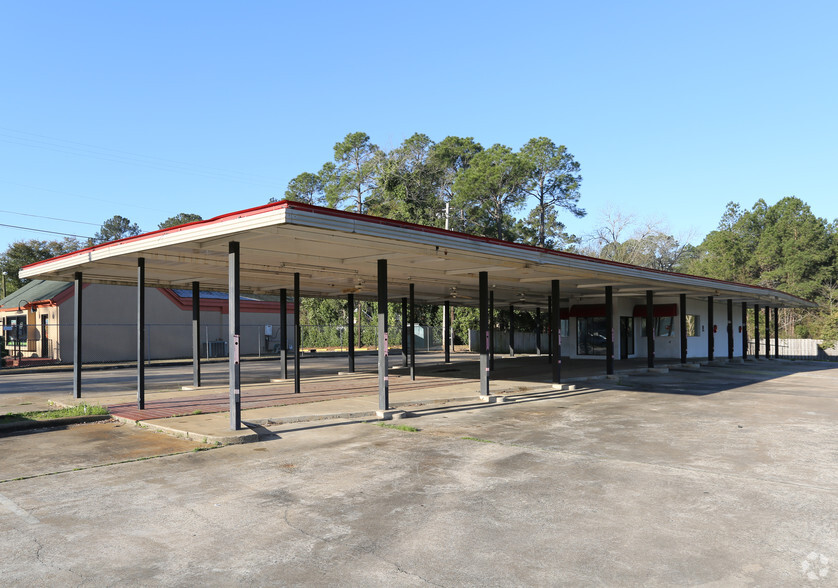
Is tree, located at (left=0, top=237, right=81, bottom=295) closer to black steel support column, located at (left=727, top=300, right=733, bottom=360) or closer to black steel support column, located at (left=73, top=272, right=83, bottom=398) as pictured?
black steel support column, located at (left=73, top=272, right=83, bottom=398)

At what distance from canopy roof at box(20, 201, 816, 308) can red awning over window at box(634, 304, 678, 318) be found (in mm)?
6958

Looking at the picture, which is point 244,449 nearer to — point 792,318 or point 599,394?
point 599,394

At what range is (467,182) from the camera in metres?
54.2

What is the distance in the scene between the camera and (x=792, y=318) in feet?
216

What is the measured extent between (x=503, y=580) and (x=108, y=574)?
3.29m

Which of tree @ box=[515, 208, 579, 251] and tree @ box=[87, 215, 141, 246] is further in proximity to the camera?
tree @ box=[87, 215, 141, 246]

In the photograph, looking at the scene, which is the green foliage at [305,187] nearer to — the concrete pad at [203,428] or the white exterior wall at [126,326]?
the white exterior wall at [126,326]

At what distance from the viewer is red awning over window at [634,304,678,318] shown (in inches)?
1257

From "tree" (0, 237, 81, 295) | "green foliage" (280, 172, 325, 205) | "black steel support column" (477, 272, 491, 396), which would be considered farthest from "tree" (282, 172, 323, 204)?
"black steel support column" (477, 272, 491, 396)

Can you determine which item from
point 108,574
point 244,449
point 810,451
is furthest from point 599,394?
point 108,574

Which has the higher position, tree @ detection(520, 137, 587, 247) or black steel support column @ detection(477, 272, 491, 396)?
tree @ detection(520, 137, 587, 247)

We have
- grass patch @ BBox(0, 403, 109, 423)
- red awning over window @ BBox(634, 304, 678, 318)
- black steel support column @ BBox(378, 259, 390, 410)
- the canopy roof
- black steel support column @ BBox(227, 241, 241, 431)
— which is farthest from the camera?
red awning over window @ BBox(634, 304, 678, 318)

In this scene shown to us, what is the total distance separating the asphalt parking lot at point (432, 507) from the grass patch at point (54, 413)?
1344 millimetres

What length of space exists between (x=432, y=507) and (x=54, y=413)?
10.9m
